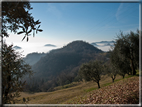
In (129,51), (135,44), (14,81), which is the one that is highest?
(135,44)

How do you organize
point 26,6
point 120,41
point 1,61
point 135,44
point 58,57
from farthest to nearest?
point 58,57 → point 120,41 → point 135,44 → point 26,6 → point 1,61

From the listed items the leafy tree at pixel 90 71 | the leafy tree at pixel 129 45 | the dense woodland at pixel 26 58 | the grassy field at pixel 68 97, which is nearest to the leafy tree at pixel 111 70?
the dense woodland at pixel 26 58

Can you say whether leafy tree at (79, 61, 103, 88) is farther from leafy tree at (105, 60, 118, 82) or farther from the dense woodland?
leafy tree at (105, 60, 118, 82)

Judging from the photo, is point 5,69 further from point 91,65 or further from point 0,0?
point 91,65

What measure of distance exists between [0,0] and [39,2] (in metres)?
1.91

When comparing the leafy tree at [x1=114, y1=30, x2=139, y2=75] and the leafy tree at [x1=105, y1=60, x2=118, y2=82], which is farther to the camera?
the leafy tree at [x1=105, y1=60, x2=118, y2=82]

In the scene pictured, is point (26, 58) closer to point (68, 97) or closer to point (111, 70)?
point (68, 97)

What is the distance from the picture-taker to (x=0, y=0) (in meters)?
1.84

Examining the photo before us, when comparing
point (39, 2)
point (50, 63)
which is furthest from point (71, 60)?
point (39, 2)

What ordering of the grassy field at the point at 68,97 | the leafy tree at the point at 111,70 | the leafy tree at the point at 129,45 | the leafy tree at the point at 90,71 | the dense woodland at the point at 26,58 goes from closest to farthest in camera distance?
the dense woodland at the point at 26,58
the grassy field at the point at 68,97
the leafy tree at the point at 129,45
the leafy tree at the point at 90,71
the leafy tree at the point at 111,70

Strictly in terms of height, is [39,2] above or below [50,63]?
above

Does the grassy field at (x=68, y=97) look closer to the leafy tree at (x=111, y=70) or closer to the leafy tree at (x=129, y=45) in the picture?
the leafy tree at (x=111, y=70)

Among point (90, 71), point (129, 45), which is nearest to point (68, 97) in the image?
point (90, 71)

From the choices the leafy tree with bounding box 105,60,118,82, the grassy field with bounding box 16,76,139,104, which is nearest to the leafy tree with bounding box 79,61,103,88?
the grassy field with bounding box 16,76,139,104
